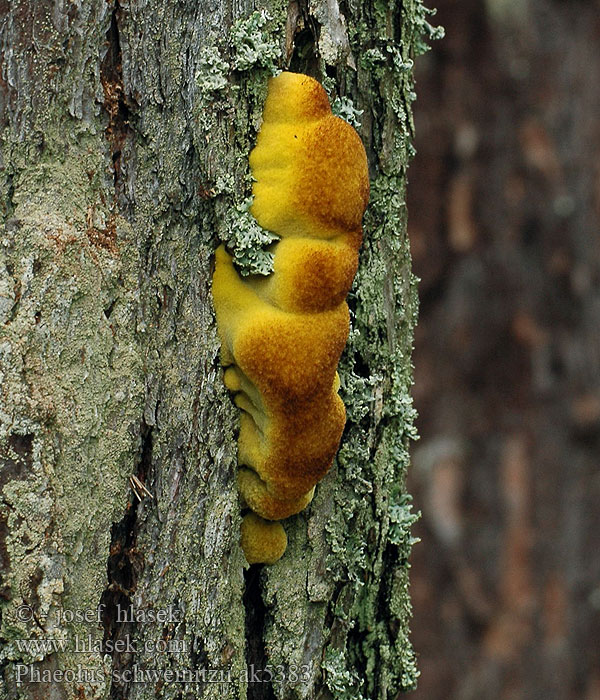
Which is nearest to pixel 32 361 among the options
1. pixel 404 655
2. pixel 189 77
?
pixel 189 77

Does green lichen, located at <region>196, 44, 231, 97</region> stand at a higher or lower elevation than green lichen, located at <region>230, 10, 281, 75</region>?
lower

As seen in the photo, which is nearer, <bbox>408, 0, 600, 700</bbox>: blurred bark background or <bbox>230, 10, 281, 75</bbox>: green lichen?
<bbox>230, 10, 281, 75</bbox>: green lichen

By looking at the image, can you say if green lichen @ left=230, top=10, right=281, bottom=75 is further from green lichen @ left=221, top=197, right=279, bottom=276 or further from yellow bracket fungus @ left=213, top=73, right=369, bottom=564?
green lichen @ left=221, top=197, right=279, bottom=276

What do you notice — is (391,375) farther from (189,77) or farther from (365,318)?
(189,77)

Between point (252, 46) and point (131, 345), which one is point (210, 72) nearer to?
point (252, 46)

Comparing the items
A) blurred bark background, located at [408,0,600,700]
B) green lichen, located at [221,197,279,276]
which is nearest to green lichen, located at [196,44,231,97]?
green lichen, located at [221,197,279,276]

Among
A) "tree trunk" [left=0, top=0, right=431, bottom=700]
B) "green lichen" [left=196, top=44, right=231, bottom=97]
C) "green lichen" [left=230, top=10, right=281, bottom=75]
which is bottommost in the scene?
"tree trunk" [left=0, top=0, right=431, bottom=700]

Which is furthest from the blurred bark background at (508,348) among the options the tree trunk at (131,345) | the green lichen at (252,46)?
the green lichen at (252,46)

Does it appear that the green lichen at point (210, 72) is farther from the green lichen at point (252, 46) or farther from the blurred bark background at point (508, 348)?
the blurred bark background at point (508, 348)
